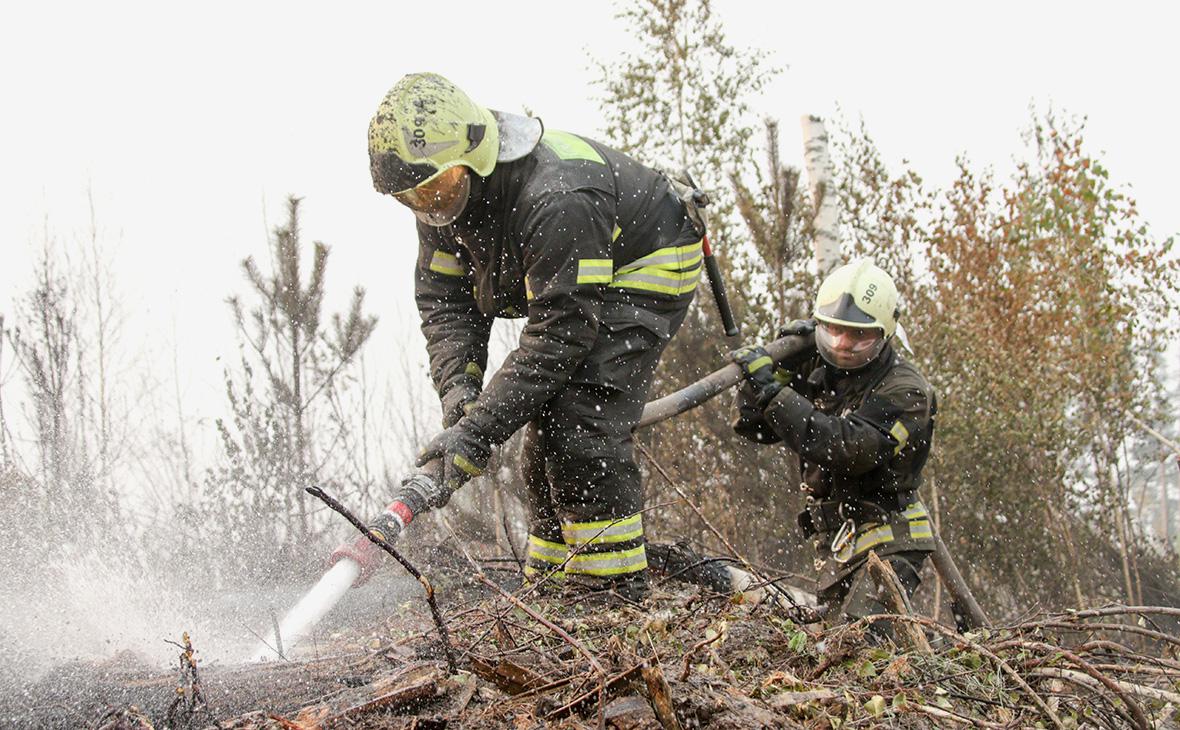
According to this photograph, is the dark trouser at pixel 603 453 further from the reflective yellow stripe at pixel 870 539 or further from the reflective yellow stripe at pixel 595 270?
the reflective yellow stripe at pixel 870 539

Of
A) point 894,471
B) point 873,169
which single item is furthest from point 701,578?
point 873,169

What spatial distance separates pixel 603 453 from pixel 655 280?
740 mm

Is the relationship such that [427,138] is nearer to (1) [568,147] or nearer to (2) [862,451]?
(1) [568,147]

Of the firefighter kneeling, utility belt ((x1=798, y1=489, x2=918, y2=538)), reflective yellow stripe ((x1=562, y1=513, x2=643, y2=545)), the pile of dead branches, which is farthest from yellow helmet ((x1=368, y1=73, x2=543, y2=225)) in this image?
utility belt ((x1=798, y1=489, x2=918, y2=538))

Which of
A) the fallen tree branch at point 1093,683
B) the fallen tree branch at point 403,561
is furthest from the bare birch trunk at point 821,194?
the fallen tree branch at point 403,561

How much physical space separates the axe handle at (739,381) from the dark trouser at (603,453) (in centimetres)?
45

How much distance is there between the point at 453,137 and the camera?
377 centimetres

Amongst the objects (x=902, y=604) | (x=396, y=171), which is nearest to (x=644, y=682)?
(x=902, y=604)

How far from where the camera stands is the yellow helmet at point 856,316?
16.1 feet

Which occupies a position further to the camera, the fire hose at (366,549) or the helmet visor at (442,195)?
the helmet visor at (442,195)

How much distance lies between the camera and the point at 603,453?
3.97 meters

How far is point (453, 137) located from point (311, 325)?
542 cm

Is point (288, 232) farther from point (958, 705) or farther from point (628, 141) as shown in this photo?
point (958, 705)

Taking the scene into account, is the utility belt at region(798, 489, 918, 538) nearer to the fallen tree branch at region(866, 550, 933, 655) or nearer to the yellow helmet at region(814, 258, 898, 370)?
the yellow helmet at region(814, 258, 898, 370)
